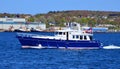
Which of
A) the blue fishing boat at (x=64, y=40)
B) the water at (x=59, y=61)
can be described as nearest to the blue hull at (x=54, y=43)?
the blue fishing boat at (x=64, y=40)

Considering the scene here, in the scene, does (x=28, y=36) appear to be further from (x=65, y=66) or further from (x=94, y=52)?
(x=65, y=66)

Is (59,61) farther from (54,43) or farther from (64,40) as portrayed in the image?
(54,43)

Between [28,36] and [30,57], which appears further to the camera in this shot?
[28,36]

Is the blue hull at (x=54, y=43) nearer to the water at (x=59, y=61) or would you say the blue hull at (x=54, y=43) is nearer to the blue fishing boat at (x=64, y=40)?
the blue fishing boat at (x=64, y=40)

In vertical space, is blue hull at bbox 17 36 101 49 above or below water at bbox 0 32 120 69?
above

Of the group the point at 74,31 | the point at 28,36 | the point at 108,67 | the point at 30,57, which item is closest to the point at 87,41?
the point at 74,31

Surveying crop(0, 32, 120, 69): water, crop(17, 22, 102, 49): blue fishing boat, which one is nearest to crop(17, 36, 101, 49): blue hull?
crop(17, 22, 102, 49): blue fishing boat

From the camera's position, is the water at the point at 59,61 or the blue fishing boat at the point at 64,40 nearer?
the water at the point at 59,61

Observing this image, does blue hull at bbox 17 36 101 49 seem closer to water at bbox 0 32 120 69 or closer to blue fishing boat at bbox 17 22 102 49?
blue fishing boat at bbox 17 22 102 49

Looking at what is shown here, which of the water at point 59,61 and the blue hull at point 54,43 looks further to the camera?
the blue hull at point 54,43

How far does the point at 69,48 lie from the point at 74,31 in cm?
266

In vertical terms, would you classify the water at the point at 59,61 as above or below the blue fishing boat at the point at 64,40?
below

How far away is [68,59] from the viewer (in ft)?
229

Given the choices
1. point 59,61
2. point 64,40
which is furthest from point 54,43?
point 59,61
